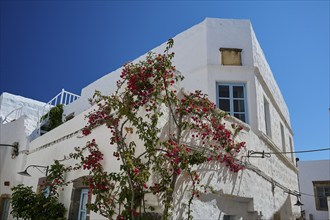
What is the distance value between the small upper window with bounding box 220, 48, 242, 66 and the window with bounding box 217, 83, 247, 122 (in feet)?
2.26

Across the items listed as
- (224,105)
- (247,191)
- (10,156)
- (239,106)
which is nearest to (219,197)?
(247,191)

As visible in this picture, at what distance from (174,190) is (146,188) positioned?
1.75 feet

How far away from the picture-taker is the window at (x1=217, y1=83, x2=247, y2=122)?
770 cm

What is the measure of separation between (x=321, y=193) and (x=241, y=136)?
16172 millimetres

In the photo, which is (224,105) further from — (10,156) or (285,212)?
(10,156)

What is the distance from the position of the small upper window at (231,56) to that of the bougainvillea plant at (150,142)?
353 centimetres

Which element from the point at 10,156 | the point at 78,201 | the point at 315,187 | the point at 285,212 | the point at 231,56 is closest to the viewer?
the point at 78,201

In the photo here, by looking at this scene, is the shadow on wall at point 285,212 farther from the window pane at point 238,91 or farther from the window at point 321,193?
the window at point 321,193

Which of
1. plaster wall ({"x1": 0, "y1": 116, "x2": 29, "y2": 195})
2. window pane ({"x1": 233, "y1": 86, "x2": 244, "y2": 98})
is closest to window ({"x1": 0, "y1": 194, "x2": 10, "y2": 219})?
plaster wall ({"x1": 0, "y1": 116, "x2": 29, "y2": 195})

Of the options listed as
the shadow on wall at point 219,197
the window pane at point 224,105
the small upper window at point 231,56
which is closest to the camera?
the shadow on wall at point 219,197

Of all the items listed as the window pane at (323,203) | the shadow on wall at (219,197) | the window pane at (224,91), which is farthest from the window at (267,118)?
the window pane at (323,203)

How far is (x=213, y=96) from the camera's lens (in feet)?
25.2

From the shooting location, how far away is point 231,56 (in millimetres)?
8453

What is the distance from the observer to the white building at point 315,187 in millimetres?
18875
